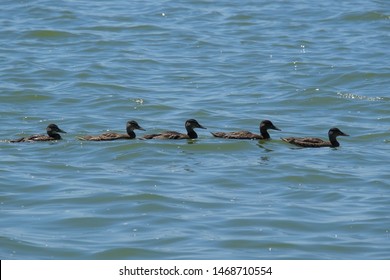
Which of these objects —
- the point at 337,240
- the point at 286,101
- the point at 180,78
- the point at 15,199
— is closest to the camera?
the point at 337,240

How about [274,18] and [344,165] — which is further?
[274,18]

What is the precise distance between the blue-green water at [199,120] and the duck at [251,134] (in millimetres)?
196

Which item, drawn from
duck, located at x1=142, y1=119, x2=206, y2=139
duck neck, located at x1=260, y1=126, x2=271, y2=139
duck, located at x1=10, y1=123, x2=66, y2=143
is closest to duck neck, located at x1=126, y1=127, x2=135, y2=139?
duck, located at x1=142, y1=119, x2=206, y2=139

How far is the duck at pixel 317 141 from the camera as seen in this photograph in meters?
19.5

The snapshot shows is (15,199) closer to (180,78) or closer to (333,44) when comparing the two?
(180,78)

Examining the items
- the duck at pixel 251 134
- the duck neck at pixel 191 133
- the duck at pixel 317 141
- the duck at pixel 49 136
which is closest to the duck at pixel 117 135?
the duck at pixel 49 136

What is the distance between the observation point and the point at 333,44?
2820 centimetres

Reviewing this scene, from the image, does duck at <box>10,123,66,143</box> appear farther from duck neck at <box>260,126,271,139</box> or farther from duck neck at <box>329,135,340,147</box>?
duck neck at <box>329,135,340,147</box>

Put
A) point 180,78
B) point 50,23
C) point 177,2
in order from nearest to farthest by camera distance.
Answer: point 180,78 < point 50,23 < point 177,2

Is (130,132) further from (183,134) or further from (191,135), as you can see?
(191,135)

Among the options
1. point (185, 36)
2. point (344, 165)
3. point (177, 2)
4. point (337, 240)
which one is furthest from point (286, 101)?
point (177, 2)

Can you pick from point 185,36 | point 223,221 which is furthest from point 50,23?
point 223,221

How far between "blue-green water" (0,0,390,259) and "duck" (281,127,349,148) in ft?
0.53

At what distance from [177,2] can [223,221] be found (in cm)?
1845
